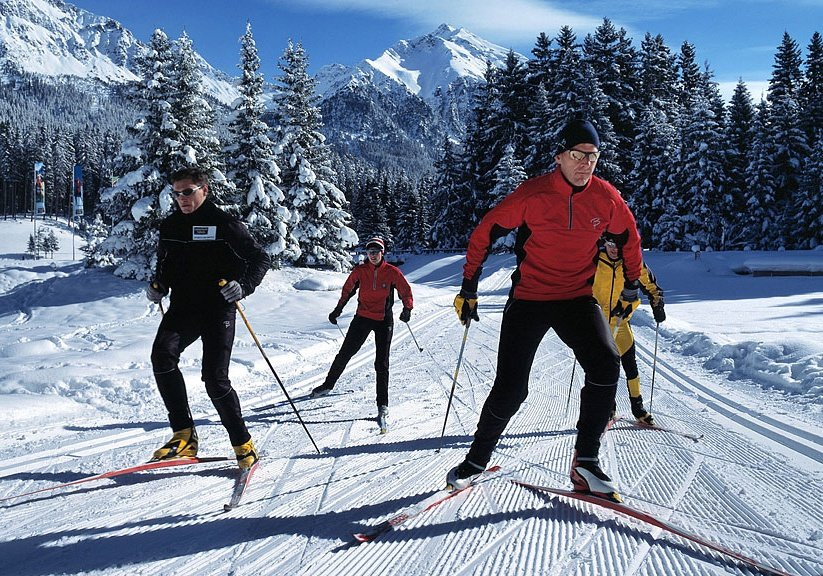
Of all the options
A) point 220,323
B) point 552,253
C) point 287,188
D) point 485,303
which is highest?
point 287,188

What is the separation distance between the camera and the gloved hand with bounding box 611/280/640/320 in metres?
4.32

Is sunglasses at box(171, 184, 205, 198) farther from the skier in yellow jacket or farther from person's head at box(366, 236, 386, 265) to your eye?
the skier in yellow jacket

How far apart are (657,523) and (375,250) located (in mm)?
4401

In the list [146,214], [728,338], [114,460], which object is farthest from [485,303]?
[114,460]

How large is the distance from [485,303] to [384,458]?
62.1ft

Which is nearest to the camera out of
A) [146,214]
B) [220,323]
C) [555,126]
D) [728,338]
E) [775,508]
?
[775,508]

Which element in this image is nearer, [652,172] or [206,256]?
[206,256]

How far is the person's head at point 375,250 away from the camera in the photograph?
6.57 metres

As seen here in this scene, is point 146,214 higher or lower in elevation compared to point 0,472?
higher

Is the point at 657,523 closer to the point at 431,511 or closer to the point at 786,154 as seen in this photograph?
the point at 431,511

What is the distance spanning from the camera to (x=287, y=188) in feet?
98.4

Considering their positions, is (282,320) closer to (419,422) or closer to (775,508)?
(419,422)

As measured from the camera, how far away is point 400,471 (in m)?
4.14

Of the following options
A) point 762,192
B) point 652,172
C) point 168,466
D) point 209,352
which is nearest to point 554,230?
point 209,352
